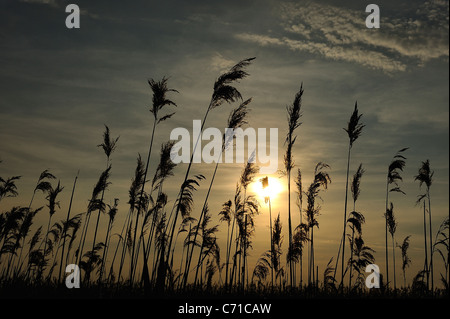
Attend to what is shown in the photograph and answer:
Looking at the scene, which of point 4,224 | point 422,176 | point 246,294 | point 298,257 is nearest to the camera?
point 246,294

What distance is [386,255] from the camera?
11.3 meters

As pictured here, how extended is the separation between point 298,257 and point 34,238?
25.3 ft

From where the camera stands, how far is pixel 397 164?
37.1ft

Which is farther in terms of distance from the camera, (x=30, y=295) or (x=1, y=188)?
(x=1, y=188)
